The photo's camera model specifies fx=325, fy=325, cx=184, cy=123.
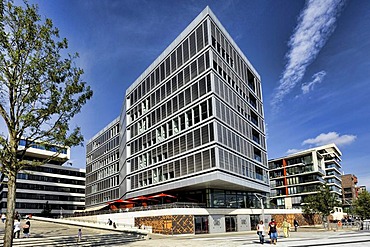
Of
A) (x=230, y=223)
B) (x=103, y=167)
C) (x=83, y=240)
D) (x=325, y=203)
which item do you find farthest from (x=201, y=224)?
(x=103, y=167)

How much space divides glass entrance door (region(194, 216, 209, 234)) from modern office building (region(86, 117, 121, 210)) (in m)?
35.9

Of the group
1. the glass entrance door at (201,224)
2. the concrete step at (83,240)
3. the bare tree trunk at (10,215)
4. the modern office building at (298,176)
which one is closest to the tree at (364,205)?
the modern office building at (298,176)

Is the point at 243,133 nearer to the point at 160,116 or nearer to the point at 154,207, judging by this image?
the point at 160,116

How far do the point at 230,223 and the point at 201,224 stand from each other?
6.53 m

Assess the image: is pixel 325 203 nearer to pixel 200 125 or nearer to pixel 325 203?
pixel 325 203

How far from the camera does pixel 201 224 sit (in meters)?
38.9

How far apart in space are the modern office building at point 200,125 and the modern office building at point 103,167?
15232 millimetres

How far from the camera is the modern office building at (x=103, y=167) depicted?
Result: 77.3 metres

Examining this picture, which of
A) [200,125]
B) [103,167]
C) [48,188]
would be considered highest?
[200,125]

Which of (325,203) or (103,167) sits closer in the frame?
(325,203)

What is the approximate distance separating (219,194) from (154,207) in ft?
34.3

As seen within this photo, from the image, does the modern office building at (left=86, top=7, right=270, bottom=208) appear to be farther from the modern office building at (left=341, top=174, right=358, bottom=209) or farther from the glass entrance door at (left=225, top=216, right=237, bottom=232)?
the modern office building at (left=341, top=174, right=358, bottom=209)

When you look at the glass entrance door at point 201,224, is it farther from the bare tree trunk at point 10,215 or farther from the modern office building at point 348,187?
the modern office building at point 348,187

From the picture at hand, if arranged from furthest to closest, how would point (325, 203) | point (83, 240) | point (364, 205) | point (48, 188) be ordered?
point (48, 188), point (325, 203), point (364, 205), point (83, 240)
